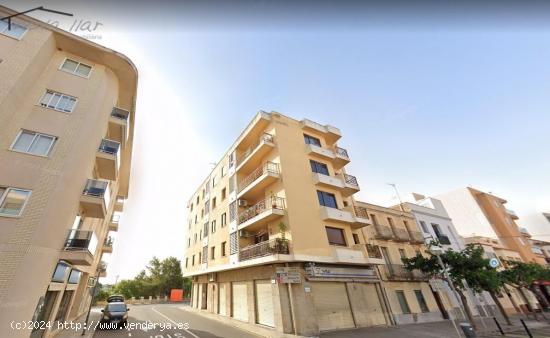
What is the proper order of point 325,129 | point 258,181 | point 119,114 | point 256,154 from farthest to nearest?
1. point 325,129
2. point 256,154
3. point 258,181
4. point 119,114

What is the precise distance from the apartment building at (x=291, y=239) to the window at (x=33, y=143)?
1250 centimetres

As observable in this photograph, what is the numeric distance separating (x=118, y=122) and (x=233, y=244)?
42.8ft

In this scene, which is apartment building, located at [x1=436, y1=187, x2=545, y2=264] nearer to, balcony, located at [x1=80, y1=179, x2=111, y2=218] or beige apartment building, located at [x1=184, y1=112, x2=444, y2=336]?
beige apartment building, located at [x1=184, y1=112, x2=444, y2=336]

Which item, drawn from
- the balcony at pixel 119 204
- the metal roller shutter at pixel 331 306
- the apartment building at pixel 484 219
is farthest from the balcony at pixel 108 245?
the apartment building at pixel 484 219

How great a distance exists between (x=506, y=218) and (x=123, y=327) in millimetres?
52865

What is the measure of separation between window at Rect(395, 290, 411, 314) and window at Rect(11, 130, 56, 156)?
82.8ft

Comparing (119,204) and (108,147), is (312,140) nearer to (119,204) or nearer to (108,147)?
(108,147)

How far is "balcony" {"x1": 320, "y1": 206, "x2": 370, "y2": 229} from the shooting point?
58.3 ft

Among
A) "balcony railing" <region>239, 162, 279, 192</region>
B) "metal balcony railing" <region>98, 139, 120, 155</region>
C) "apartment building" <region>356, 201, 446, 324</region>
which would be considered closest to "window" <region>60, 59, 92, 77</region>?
"metal balcony railing" <region>98, 139, 120, 155</region>

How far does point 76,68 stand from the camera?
14.9 m

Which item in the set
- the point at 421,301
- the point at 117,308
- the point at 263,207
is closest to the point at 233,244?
the point at 263,207

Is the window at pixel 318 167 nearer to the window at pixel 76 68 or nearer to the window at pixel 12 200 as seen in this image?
the window at pixel 76 68

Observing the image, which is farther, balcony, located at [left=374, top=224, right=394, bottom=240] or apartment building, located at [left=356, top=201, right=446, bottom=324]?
balcony, located at [left=374, top=224, right=394, bottom=240]

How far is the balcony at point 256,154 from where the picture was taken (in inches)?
789
